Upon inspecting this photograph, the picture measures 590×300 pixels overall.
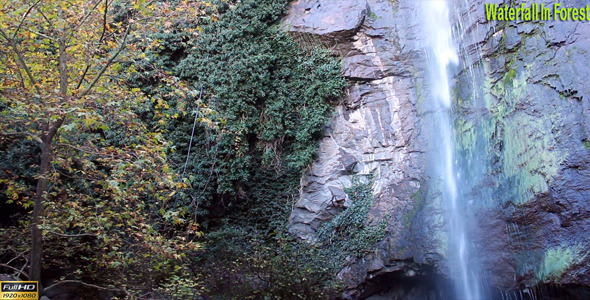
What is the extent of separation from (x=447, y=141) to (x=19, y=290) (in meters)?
8.14

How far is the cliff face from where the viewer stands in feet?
25.1

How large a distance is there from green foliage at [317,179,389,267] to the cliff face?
0.17 m

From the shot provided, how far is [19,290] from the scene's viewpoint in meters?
5.33

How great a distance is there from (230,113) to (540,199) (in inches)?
261

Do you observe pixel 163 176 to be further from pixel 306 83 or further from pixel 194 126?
pixel 306 83


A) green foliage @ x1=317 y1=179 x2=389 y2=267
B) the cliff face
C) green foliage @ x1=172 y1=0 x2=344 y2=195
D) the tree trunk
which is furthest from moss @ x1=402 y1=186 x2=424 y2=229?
the tree trunk

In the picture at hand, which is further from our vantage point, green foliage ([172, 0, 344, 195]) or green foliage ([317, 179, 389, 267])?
green foliage ([172, 0, 344, 195])

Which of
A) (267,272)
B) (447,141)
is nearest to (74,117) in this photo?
(267,272)

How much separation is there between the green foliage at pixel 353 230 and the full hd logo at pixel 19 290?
5.44 m

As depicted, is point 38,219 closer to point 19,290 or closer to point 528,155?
point 19,290

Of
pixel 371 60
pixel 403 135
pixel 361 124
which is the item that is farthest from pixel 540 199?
pixel 371 60

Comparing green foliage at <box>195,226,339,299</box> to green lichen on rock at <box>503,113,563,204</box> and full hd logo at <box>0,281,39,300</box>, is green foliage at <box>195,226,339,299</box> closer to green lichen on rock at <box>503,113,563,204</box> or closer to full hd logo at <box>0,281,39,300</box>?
full hd logo at <box>0,281,39,300</box>

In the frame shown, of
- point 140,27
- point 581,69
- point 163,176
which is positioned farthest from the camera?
point 581,69

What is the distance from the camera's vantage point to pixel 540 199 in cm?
778
